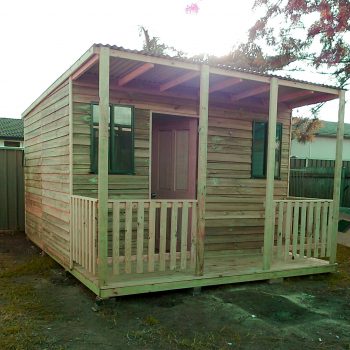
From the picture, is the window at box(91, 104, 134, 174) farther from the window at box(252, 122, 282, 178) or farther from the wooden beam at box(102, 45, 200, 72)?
the window at box(252, 122, 282, 178)

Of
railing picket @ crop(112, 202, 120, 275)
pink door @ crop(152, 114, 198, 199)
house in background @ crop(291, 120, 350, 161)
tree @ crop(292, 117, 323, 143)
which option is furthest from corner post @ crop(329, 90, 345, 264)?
house in background @ crop(291, 120, 350, 161)

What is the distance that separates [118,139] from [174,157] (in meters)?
1.34

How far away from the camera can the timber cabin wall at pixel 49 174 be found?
5.32 meters

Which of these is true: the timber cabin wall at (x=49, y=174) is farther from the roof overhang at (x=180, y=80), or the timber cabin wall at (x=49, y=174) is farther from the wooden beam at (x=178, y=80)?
the wooden beam at (x=178, y=80)

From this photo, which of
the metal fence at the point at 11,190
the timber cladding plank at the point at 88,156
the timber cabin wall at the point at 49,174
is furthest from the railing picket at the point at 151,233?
the metal fence at the point at 11,190

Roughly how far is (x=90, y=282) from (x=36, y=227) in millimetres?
3436

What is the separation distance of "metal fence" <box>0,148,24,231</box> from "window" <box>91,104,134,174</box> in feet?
14.2

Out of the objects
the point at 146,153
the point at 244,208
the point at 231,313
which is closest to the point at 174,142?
the point at 146,153

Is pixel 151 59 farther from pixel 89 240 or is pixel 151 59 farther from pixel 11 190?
pixel 11 190

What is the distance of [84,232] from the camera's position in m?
4.54

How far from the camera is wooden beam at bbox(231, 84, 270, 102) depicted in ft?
17.2

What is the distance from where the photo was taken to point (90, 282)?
4258 millimetres

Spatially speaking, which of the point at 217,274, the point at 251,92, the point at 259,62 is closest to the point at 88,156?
the point at 217,274

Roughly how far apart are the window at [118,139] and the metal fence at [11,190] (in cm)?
433
